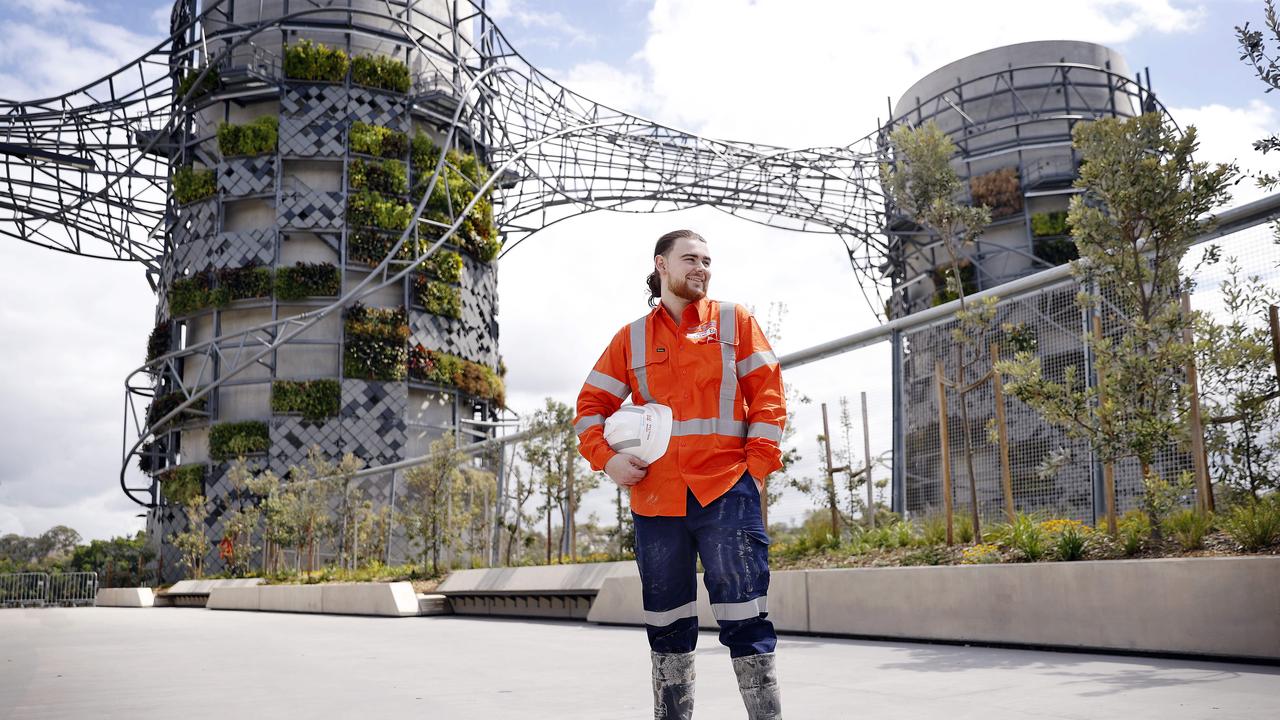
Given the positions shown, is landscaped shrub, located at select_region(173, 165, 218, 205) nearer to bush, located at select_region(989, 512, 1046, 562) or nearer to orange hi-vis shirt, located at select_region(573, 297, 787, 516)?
bush, located at select_region(989, 512, 1046, 562)

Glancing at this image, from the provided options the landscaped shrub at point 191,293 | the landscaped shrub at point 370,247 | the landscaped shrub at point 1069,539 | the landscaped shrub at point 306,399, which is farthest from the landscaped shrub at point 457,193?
the landscaped shrub at point 1069,539

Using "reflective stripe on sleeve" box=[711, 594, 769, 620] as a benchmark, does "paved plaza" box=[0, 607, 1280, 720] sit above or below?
below

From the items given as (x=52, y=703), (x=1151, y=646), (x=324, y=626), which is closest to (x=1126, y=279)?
(x=1151, y=646)

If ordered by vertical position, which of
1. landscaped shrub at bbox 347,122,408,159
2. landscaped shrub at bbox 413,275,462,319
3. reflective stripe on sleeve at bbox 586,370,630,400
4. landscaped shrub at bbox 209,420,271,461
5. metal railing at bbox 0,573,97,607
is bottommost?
metal railing at bbox 0,573,97,607

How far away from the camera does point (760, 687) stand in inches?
106

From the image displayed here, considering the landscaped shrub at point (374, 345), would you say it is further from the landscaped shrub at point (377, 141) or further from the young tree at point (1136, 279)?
the young tree at point (1136, 279)

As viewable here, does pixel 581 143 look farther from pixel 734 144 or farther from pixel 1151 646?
pixel 1151 646

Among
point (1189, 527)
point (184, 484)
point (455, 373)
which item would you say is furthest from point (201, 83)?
point (1189, 527)

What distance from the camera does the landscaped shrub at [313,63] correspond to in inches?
1200

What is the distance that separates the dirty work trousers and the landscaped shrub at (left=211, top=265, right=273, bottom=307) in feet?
97.1

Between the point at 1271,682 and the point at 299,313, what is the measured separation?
2992cm

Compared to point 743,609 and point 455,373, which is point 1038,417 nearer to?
point 743,609

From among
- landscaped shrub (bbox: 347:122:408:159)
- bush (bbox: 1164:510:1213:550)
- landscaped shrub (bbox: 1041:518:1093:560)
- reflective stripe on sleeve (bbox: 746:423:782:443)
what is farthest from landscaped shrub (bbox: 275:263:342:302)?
reflective stripe on sleeve (bbox: 746:423:782:443)

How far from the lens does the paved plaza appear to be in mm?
3479
